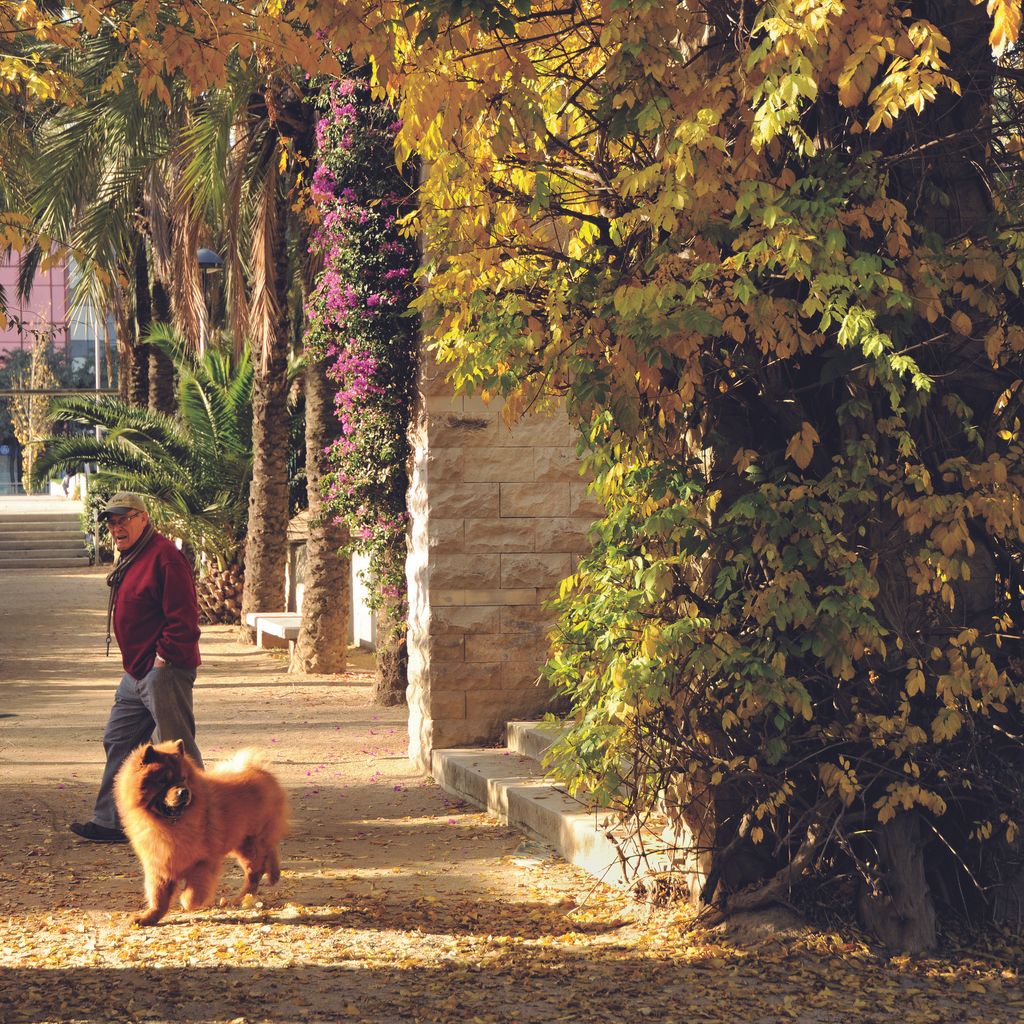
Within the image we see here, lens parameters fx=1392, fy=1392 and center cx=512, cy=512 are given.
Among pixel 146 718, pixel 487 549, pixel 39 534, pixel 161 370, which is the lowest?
pixel 146 718

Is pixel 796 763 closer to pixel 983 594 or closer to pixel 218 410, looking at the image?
pixel 983 594

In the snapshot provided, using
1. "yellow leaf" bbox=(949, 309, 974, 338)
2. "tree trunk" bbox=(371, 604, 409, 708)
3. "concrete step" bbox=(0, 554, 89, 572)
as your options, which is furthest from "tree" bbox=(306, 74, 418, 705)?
"concrete step" bbox=(0, 554, 89, 572)

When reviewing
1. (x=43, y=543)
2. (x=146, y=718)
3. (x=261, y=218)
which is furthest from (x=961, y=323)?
(x=43, y=543)

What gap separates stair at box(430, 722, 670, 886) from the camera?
5.86 metres

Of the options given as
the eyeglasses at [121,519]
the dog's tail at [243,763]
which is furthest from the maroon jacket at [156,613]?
the dog's tail at [243,763]

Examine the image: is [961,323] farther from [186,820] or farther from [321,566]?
[321,566]

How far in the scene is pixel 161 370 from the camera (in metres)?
26.1

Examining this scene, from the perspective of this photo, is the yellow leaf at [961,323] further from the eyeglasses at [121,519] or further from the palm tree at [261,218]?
the palm tree at [261,218]

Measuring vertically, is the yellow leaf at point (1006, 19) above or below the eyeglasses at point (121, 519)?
above

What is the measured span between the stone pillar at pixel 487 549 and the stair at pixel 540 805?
0.28 metres

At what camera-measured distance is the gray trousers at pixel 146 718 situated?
6.77 m

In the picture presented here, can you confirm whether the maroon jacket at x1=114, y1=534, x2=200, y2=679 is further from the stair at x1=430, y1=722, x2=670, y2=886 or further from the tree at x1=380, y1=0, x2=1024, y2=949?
the tree at x1=380, y1=0, x2=1024, y2=949

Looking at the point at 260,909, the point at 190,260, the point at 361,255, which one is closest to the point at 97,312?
the point at 190,260

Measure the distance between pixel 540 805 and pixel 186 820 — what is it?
7.00ft
